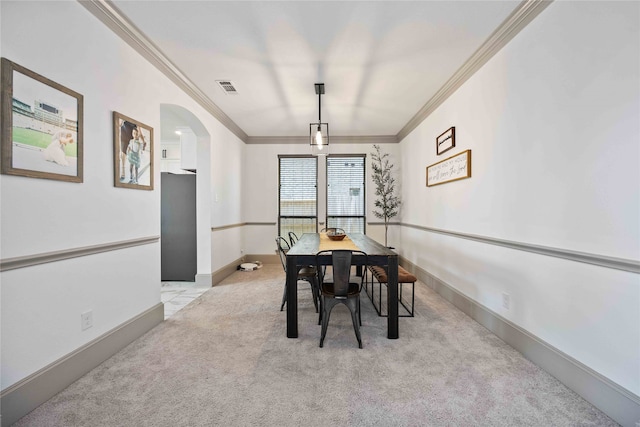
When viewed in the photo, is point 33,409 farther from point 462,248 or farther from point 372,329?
point 462,248

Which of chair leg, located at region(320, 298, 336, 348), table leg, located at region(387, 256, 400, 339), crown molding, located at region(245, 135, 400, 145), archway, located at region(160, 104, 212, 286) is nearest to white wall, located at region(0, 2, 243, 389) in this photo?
archway, located at region(160, 104, 212, 286)

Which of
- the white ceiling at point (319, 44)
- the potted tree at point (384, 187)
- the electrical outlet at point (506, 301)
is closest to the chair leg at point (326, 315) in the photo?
the electrical outlet at point (506, 301)

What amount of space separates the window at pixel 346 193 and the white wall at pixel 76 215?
3.66 meters

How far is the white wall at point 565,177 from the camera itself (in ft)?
4.86

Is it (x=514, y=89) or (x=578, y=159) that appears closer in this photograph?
(x=578, y=159)

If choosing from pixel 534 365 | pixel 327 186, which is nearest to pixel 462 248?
pixel 534 365

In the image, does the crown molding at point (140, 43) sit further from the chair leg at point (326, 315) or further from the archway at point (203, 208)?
the chair leg at point (326, 315)

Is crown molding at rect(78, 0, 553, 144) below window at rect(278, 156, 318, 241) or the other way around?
the other way around

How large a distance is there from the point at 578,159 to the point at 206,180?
4.19 meters

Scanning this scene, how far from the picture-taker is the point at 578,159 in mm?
1728

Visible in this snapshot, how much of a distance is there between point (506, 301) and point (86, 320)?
3.35 meters

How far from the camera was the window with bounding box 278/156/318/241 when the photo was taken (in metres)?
5.98

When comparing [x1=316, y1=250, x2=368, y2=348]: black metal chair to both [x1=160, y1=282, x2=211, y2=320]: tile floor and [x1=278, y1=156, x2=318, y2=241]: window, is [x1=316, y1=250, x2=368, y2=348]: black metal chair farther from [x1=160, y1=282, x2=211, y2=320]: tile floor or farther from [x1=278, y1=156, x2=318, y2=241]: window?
[x1=278, y1=156, x2=318, y2=241]: window

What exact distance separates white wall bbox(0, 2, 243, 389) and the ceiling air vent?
2.47 feet
